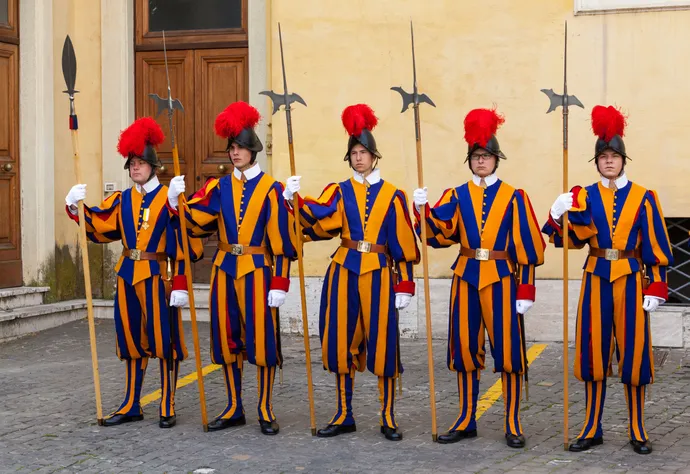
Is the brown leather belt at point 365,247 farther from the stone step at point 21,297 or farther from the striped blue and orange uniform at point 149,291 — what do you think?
the stone step at point 21,297

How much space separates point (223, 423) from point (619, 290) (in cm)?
258

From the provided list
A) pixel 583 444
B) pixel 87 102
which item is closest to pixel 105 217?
pixel 583 444

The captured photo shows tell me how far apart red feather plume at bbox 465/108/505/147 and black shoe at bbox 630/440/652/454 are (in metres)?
1.96

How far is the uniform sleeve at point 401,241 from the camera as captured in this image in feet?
21.7

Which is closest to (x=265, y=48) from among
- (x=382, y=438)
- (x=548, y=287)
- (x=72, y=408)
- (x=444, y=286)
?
(x=444, y=286)

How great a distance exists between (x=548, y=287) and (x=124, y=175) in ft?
15.0

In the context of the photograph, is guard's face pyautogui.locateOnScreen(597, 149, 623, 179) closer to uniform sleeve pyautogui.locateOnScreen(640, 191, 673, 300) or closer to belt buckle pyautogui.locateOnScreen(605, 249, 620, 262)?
uniform sleeve pyautogui.locateOnScreen(640, 191, 673, 300)

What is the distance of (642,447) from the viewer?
20.2 feet

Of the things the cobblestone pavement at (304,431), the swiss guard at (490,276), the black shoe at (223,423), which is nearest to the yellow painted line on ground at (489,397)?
the cobblestone pavement at (304,431)

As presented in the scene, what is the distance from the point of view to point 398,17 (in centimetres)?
1015

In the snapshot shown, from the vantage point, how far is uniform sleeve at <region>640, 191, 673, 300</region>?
630cm

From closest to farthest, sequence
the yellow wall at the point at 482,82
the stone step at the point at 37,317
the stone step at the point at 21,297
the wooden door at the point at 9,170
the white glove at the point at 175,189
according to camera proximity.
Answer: the white glove at the point at 175,189 < the yellow wall at the point at 482,82 < the stone step at the point at 37,317 < the stone step at the point at 21,297 < the wooden door at the point at 9,170

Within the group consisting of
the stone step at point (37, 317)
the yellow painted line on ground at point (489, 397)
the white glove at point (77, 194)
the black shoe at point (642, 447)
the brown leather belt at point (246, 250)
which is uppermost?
the white glove at point (77, 194)

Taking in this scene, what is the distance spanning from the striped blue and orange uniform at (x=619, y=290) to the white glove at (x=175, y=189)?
239 cm
